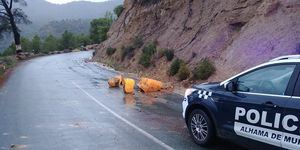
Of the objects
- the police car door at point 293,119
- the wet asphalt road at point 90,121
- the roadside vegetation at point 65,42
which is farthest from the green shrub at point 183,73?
the roadside vegetation at point 65,42

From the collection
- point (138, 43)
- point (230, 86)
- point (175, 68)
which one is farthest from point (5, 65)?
point (230, 86)

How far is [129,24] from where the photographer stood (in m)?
37.9

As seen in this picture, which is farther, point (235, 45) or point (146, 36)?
point (146, 36)

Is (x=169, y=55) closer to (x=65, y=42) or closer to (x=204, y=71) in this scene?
(x=204, y=71)

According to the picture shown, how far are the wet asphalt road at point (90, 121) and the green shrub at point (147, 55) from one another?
9231 millimetres

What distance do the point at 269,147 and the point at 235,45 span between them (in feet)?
44.1

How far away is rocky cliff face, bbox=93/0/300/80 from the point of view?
58.5 ft

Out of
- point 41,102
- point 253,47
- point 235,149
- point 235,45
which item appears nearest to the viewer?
point 235,149

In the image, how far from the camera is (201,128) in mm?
8164

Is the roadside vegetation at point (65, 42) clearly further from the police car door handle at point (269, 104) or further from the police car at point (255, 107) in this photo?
the police car door handle at point (269, 104)

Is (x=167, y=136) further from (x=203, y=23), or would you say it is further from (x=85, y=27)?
(x=85, y=27)

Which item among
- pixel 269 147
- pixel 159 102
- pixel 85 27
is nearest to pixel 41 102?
pixel 159 102

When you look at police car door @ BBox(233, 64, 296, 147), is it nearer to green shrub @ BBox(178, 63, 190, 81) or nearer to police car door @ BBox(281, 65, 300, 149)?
police car door @ BBox(281, 65, 300, 149)

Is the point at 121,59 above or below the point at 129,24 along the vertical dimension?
below
